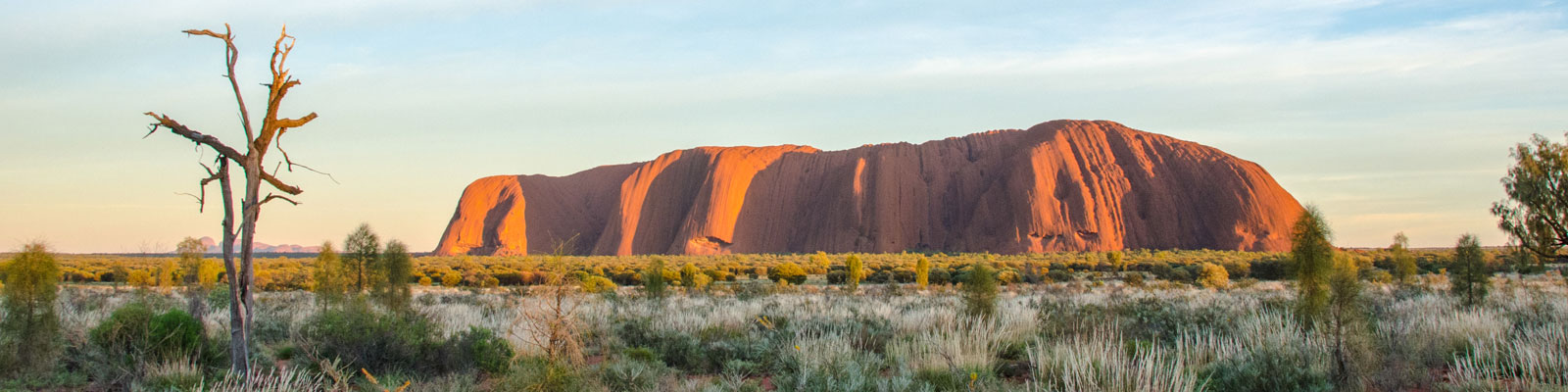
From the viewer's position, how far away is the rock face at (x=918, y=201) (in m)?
72.1

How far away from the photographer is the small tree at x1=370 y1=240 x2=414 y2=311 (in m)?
11.3

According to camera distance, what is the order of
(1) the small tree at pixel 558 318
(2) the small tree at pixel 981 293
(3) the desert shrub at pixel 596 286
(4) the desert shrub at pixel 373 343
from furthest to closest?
(3) the desert shrub at pixel 596 286, (2) the small tree at pixel 981 293, (4) the desert shrub at pixel 373 343, (1) the small tree at pixel 558 318

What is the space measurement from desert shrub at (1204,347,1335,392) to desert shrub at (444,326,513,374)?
20.0 feet

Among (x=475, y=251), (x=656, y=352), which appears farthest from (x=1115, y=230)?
(x=656, y=352)

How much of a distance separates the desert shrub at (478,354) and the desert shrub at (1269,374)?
611 centimetres

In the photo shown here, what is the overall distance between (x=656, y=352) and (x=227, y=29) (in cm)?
489

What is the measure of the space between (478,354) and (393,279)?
4.22 meters

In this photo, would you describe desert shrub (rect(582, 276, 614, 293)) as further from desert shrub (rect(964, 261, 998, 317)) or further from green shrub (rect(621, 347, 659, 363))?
desert shrub (rect(964, 261, 998, 317))

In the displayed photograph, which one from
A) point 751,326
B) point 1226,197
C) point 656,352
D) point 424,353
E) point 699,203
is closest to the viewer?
point 424,353

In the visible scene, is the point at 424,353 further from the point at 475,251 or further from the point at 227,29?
the point at 475,251

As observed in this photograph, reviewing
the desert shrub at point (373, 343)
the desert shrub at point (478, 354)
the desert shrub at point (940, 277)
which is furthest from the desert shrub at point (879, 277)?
the desert shrub at point (373, 343)

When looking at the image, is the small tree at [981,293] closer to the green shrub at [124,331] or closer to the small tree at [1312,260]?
the small tree at [1312,260]

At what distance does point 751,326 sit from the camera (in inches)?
434

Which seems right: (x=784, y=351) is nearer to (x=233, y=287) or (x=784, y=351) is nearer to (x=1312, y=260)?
(x=233, y=287)
